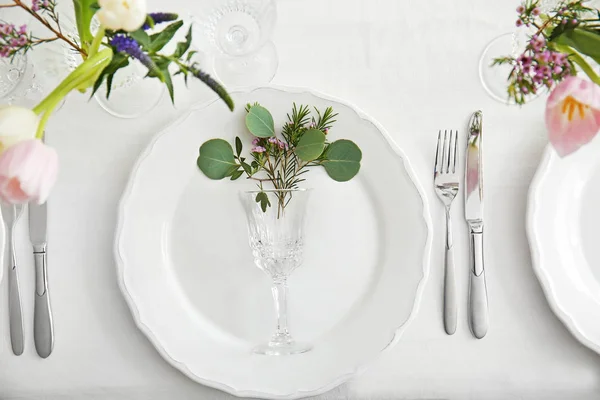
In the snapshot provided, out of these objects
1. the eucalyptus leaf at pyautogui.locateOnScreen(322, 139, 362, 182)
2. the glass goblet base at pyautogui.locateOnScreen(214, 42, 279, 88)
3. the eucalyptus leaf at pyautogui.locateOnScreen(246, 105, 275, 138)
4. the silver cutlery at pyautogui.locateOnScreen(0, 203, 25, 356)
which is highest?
the glass goblet base at pyautogui.locateOnScreen(214, 42, 279, 88)

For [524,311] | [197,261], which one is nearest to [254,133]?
[197,261]

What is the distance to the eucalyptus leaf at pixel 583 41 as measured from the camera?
0.30 metres

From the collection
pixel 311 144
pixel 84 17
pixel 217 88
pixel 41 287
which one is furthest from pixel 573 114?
pixel 41 287

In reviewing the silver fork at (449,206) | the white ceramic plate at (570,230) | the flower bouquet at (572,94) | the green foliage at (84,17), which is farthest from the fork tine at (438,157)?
the green foliage at (84,17)

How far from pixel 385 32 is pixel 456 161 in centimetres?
Answer: 18

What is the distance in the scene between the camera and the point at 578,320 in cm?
69

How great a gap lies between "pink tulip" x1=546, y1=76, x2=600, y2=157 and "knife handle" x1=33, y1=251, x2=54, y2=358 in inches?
23.8

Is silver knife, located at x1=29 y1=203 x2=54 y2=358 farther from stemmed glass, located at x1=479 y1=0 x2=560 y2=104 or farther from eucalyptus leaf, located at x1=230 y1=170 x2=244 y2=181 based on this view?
stemmed glass, located at x1=479 y1=0 x2=560 y2=104

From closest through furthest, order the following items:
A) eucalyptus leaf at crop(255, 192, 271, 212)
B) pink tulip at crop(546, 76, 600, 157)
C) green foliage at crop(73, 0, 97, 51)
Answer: pink tulip at crop(546, 76, 600, 157), green foliage at crop(73, 0, 97, 51), eucalyptus leaf at crop(255, 192, 271, 212)

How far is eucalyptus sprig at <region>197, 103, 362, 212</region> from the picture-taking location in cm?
68

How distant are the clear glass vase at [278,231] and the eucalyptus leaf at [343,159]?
0.07m

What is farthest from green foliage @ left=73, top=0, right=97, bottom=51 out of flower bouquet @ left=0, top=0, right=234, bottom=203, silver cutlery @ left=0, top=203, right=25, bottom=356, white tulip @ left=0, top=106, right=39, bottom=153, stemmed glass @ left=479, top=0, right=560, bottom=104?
stemmed glass @ left=479, top=0, right=560, bottom=104

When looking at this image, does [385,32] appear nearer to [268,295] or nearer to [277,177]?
[277,177]

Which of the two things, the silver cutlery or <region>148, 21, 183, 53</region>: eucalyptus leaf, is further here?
the silver cutlery
